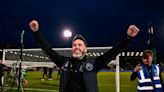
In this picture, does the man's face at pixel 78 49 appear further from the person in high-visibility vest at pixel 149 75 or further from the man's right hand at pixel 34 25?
the person in high-visibility vest at pixel 149 75

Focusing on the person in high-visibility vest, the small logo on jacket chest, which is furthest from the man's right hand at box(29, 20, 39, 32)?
the person in high-visibility vest

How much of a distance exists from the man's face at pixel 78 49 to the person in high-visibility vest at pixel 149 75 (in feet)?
10.8

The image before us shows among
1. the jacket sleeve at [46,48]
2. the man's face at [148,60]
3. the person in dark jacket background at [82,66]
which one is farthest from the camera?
the man's face at [148,60]

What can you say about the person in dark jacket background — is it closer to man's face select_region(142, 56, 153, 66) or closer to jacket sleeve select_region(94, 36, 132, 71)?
jacket sleeve select_region(94, 36, 132, 71)

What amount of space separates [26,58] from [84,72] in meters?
13.0

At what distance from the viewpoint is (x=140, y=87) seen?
24.5 feet

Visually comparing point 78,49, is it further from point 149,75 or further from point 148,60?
point 149,75

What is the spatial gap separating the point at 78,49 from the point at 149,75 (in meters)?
3.63

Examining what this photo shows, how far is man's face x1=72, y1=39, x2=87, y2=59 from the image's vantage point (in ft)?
13.5

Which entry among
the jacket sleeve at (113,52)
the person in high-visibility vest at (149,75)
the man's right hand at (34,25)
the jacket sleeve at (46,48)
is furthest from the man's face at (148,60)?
→ the man's right hand at (34,25)

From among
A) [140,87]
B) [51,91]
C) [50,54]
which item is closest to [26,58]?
[51,91]

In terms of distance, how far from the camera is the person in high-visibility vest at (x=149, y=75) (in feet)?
23.7

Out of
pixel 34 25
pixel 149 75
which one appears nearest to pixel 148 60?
pixel 149 75

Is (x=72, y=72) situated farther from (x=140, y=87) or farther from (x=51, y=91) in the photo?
(x=51, y=91)
